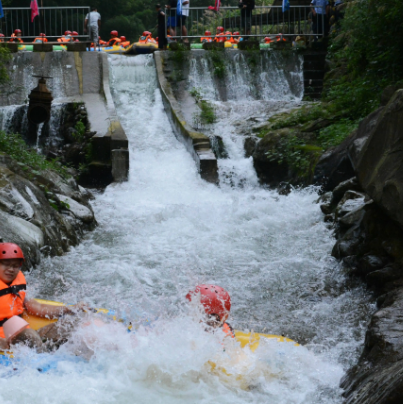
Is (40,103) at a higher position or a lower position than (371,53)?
lower

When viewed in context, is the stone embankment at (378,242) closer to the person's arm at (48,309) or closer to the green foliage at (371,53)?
the person's arm at (48,309)

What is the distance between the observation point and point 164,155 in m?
12.6

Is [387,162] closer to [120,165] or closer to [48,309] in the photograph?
[48,309]

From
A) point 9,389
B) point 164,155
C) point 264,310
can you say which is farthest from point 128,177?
point 9,389

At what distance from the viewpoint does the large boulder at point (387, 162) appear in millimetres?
5375

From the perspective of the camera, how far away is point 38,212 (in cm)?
739

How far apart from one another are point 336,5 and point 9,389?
52.6 ft

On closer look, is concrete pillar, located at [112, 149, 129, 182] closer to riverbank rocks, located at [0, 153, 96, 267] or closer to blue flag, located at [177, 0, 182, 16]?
riverbank rocks, located at [0, 153, 96, 267]

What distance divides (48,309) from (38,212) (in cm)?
310

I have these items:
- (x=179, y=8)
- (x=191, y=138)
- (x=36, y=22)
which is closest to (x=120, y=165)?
(x=191, y=138)

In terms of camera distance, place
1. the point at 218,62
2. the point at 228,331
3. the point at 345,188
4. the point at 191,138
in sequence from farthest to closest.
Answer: the point at 218,62
the point at 191,138
the point at 345,188
the point at 228,331

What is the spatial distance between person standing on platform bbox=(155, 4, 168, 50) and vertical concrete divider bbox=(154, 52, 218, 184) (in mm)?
2171

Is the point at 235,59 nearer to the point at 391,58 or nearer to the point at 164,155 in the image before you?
the point at 164,155

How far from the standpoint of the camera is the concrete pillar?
11508 mm
